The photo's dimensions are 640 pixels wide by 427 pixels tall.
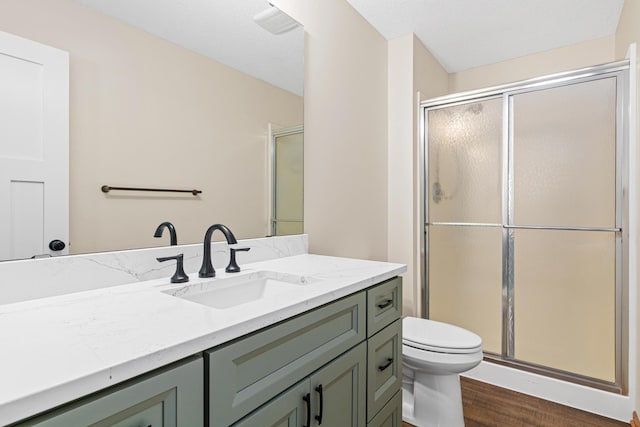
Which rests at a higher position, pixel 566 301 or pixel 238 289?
pixel 238 289

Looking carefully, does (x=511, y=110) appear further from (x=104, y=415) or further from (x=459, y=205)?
(x=104, y=415)

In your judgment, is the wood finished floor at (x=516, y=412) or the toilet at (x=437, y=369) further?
the wood finished floor at (x=516, y=412)

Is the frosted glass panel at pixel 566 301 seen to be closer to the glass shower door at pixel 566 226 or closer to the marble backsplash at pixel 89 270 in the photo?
the glass shower door at pixel 566 226

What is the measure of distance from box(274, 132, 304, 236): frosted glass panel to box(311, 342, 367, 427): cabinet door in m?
0.77

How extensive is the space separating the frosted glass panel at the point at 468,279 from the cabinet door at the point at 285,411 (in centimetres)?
190

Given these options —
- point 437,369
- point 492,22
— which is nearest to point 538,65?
point 492,22

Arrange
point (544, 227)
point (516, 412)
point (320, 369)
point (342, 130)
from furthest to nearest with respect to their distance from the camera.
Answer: point (544, 227)
point (342, 130)
point (516, 412)
point (320, 369)

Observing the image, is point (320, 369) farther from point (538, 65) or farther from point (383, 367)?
point (538, 65)

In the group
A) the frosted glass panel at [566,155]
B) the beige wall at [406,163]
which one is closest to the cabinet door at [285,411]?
the beige wall at [406,163]

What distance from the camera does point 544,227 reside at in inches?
86.4

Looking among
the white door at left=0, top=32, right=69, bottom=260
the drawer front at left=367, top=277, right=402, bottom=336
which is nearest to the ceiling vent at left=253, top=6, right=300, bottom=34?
the white door at left=0, top=32, right=69, bottom=260

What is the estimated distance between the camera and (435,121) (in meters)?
2.60

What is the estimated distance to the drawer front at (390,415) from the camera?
4.09 feet

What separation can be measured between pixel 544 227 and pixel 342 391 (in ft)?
5.97
